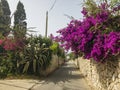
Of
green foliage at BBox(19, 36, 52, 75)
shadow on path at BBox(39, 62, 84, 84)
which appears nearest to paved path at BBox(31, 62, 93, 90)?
shadow on path at BBox(39, 62, 84, 84)

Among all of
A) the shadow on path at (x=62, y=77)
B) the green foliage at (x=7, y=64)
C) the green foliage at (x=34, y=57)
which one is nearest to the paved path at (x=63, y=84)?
the shadow on path at (x=62, y=77)

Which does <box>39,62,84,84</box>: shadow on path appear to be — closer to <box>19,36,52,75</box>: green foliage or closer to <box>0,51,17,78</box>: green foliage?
<box>19,36,52,75</box>: green foliage

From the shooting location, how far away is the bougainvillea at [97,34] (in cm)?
738

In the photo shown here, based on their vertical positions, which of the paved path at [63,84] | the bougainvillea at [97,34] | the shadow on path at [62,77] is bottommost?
the paved path at [63,84]

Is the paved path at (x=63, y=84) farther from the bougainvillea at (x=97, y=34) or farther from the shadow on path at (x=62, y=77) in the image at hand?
the bougainvillea at (x=97, y=34)

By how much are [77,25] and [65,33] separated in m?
0.62

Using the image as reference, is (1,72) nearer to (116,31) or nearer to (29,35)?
(29,35)

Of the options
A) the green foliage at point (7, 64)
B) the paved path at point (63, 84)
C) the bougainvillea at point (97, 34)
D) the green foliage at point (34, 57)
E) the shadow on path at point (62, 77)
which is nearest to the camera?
the bougainvillea at point (97, 34)

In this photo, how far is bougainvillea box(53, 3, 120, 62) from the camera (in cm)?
738

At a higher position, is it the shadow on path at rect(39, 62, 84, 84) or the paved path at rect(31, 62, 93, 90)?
the shadow on path at rect(39, 62, 84, 84)

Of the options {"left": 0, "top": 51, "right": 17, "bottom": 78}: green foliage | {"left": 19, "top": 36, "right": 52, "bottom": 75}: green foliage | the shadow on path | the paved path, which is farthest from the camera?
{"left": 19, "top": 36, "right": 52, "bottom": 75}: green foliage

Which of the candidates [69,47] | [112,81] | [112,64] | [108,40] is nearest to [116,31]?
[108,40]

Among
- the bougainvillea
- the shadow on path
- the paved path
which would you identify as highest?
the bougainvillea

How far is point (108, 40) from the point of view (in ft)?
24.3
